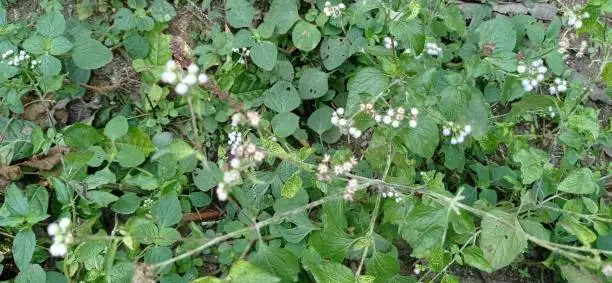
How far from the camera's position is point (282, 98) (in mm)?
3154

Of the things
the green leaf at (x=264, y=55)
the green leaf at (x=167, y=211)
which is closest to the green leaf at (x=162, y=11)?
the green leaf at (x=264, y=55)

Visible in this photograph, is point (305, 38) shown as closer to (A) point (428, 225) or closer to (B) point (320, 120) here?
(B) point (320, 120)

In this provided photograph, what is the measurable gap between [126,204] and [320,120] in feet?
3.76

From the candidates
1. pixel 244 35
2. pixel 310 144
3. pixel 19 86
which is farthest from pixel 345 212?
pixel 19 86

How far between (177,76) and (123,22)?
1738 mm

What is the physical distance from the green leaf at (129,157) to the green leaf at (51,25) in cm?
78

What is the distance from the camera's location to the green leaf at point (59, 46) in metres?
3.08

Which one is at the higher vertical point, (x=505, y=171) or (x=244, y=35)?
(x=244, y=35)

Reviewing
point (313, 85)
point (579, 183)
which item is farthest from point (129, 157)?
point (579, 183)

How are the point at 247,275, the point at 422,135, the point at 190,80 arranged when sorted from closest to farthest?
the point at 190,80
the point at 247,275
the point at 422,135

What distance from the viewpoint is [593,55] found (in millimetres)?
3482

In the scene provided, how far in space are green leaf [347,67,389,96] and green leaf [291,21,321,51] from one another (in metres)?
0.66

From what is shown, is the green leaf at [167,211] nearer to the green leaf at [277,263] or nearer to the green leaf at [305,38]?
the green leaf at [277,263]

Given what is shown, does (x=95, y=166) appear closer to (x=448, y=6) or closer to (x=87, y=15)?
(x=87, y=15)
